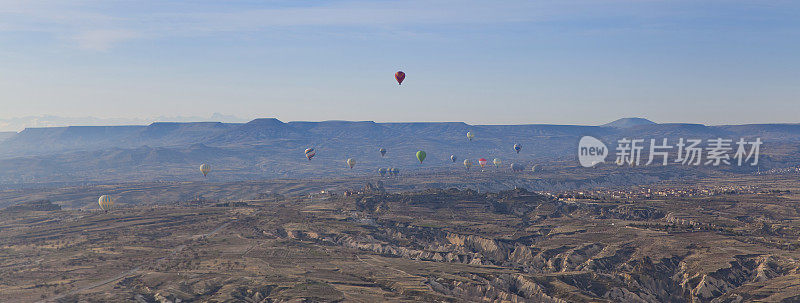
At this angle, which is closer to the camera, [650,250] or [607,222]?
[650,250]

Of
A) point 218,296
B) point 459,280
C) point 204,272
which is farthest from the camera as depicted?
point 204,272

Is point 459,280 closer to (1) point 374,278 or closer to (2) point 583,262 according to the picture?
(1) point 374,278

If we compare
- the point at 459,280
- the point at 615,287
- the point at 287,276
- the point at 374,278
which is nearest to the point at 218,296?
the point at 287,276

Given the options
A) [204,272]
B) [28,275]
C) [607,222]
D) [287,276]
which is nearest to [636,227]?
[607,222]

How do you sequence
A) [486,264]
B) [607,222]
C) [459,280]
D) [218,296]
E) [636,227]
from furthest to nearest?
1. [607,222]
2. [636,227]
3. [486,264]
4. [459,280]
5. [218,296]

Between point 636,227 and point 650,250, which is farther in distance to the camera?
point 636,227

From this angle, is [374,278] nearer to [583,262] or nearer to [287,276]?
[287,276]

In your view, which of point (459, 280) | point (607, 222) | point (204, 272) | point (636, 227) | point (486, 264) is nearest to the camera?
point (459, 280)

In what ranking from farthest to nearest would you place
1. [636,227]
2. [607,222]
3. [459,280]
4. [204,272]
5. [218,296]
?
[607,222]
[636,227]
[204,272]
[459,280]
[218,296]

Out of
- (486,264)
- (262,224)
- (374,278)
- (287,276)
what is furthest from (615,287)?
(262,224)
